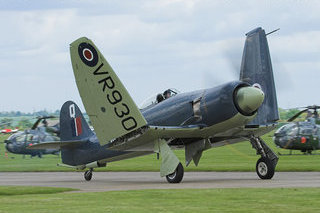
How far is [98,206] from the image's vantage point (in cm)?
1258

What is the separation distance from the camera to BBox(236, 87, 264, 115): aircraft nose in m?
18.6

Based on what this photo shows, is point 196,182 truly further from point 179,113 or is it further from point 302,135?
point 302,135

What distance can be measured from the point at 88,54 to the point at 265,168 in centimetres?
672

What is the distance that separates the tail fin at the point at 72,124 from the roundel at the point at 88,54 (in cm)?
574

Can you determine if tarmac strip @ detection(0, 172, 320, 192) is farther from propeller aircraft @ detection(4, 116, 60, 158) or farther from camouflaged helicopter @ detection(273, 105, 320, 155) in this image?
propeller aircraft @ detection(4, 116, 60, 158)

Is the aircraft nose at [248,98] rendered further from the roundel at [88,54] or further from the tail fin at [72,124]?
the tail fin at [72,124]

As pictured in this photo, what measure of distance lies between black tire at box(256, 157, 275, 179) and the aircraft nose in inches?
90.4

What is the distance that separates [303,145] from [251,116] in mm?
21804

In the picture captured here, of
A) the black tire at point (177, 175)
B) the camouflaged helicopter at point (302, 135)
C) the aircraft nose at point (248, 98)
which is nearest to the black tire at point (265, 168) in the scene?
the aircraft nose at point (248, 98)

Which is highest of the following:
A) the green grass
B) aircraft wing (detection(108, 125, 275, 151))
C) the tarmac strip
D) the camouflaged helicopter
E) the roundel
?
the roundel

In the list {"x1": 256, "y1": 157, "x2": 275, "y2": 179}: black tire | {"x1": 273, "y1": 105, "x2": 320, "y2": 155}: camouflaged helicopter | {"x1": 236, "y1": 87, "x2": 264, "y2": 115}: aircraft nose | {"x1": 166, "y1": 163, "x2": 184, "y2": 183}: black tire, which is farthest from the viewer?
{"x1": 273, "y1": 105, "x2": 320, "y2": 155}: camouflaged helicopter

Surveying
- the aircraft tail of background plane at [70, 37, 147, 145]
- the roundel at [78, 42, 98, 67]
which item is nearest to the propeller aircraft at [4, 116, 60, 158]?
the aircraft tail of background plane at [70, 37, 147, 145]

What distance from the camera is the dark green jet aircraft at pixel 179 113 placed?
18.6 meters

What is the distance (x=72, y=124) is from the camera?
963 inches
